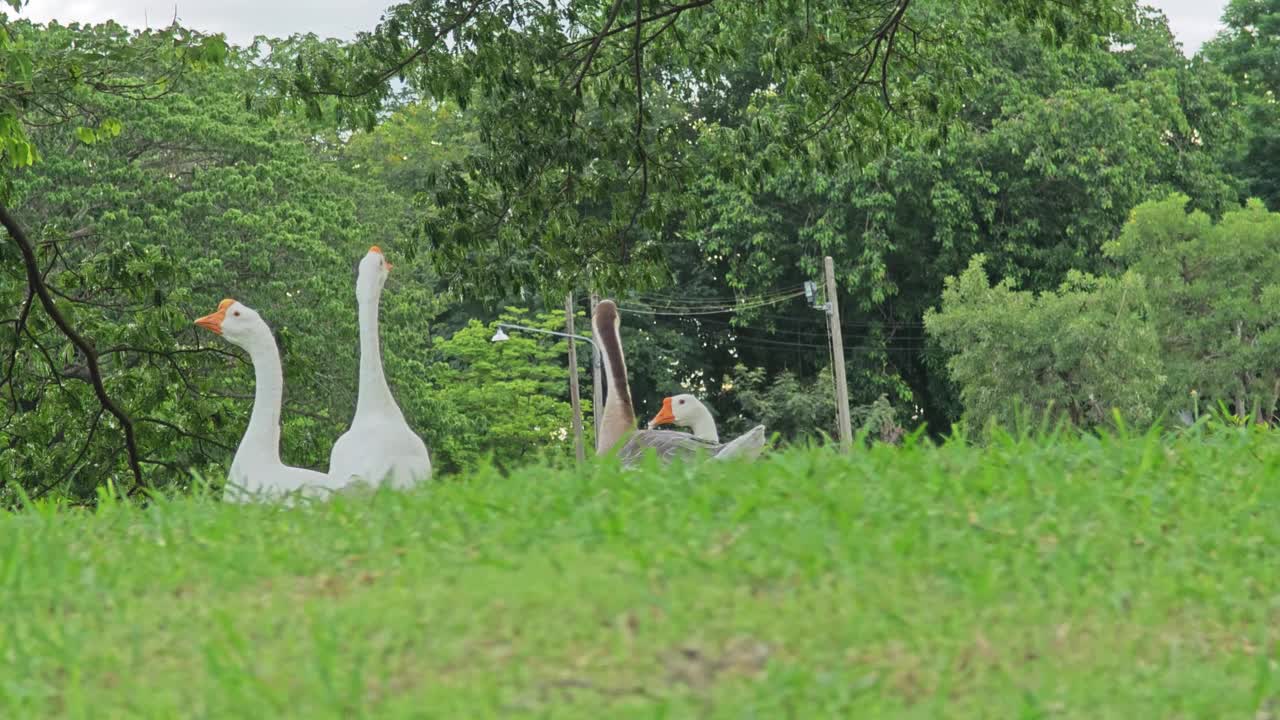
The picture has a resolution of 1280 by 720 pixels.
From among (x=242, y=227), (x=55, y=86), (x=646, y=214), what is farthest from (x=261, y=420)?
(x=242, y=227)

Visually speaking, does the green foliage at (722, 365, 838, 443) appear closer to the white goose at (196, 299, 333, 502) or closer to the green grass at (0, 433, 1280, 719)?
the white goose at (196, 299, 333, 502)

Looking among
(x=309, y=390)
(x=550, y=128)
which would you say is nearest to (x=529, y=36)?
(x=550, y=128)

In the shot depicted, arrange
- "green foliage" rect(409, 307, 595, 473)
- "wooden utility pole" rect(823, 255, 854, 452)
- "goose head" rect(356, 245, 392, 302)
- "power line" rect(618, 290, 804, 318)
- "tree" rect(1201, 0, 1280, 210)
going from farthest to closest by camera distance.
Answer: "tree" rect(1201, 0, 1280, 210) < "power line" rect(618, 290, 804, 318) < "green foliage" rect(409, 307, 595, 473) < "wooden utility pole" rect(823, 255, 854, 452) < "goose head" rect(356, 245, 392, 302)

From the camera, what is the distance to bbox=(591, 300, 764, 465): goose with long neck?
955 cm

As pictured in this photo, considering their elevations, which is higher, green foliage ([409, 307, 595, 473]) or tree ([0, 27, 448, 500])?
tree ([0, 27, 448, 500])

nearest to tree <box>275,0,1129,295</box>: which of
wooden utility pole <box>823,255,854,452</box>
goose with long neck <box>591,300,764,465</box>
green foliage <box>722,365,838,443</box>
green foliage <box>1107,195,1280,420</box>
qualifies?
goose with long neck <box>591,300,764,465</box>

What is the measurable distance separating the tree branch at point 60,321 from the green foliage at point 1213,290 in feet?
89.5

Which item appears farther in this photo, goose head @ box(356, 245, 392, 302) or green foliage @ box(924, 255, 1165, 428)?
green foliage @ box(924, 255, 1165, 428)

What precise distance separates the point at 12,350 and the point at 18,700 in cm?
974

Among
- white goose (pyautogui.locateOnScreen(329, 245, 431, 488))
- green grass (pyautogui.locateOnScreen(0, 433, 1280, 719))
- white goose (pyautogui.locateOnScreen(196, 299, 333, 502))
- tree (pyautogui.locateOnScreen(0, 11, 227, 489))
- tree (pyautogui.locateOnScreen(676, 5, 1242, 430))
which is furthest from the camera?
tree (pyautogui.locateOnScreen(676, 5, 1242, 430))

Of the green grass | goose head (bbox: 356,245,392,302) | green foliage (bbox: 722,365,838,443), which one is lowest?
green foliage (bbox: 722,365,838,443)

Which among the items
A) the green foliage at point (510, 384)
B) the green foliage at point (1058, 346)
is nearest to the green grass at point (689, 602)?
the green foliage at point (1058, 346)

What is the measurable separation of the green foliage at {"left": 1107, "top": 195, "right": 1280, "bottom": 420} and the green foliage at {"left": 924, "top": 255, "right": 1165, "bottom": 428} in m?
0.74

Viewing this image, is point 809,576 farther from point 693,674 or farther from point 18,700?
point 18,700
